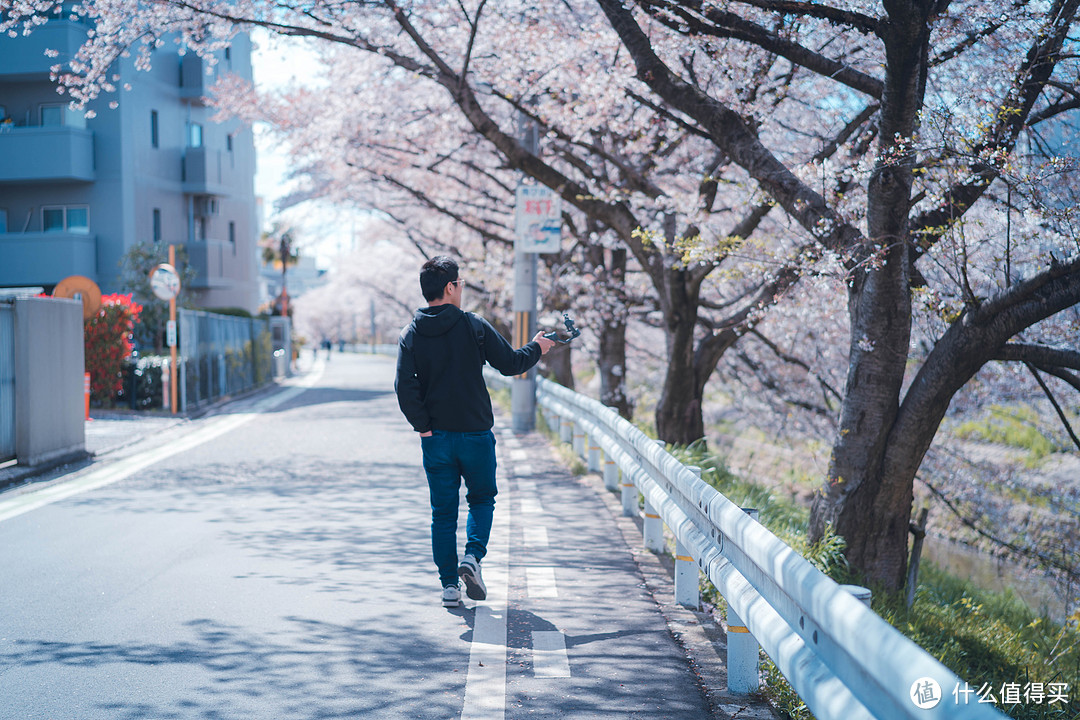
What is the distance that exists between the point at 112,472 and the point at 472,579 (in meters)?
6.35

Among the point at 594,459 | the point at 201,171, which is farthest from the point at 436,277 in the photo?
the point at 201,171

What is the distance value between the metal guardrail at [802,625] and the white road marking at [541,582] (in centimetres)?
74

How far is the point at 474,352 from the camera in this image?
5.11 m

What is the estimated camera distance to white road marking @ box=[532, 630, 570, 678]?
4109 millimetres

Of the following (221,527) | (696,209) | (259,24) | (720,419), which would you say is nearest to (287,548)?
(221,527)

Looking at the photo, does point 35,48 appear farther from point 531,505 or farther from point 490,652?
point 490,652

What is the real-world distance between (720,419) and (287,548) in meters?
23.2

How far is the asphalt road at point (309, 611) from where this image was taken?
3764 millimetres

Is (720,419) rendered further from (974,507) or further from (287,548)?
(287,548)

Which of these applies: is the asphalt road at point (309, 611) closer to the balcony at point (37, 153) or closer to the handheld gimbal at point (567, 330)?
the handheld gimbal at point (567, 330)

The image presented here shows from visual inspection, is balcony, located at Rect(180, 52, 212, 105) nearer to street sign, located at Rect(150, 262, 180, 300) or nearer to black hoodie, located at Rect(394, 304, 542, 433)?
street sign, located at Rect(150, 262, 180, 300)

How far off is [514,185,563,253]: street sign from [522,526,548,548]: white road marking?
7.17 m

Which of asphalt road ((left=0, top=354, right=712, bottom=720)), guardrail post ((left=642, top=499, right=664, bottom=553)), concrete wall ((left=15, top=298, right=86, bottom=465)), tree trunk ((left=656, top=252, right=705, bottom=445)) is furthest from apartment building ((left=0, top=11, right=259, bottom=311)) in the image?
guardrail post ((left=642, top=499, right=664, bottom=553))

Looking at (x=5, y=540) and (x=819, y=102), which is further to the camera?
(x=819, y=102)
